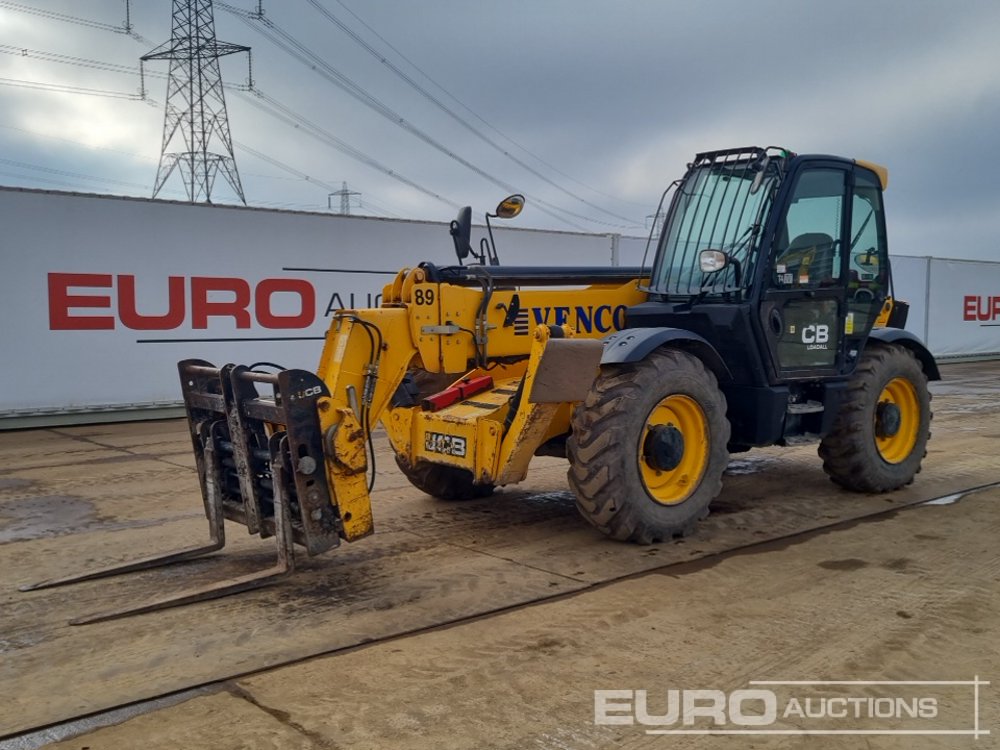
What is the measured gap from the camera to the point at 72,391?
11539mm

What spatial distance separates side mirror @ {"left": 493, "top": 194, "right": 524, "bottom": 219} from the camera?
588 cm

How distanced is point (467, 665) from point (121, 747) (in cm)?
138

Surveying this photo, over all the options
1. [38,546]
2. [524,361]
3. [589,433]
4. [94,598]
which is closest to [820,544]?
[589,433]

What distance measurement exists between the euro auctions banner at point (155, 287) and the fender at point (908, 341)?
26.4 feet

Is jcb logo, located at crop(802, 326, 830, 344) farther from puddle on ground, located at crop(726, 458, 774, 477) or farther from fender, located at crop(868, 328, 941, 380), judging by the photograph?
puddle on ground, located at crop(726, 458, 774, 477)

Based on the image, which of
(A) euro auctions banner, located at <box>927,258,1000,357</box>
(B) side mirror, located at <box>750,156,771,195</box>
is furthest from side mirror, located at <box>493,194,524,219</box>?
(A) euro auctions banner, located at <box>927,258,1000,357</box>

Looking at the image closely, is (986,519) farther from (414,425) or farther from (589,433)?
(414,425)

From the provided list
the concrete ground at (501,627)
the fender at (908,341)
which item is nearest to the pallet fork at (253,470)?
the concrete ground at (501,627)

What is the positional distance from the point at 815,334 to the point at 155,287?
864cm

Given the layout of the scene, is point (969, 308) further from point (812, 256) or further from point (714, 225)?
point (714, 225)

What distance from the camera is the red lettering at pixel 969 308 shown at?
2333 cm

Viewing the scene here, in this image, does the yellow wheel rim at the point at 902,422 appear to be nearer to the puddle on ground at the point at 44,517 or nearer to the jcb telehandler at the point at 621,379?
the jcb telehandler at the point at 621,379

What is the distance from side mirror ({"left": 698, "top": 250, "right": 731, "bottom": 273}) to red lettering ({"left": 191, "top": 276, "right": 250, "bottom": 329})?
8142 mm

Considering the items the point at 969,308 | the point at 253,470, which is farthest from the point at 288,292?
the point at 969,308
